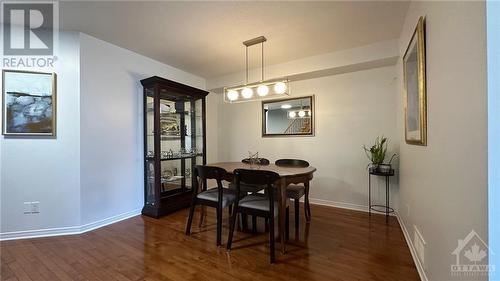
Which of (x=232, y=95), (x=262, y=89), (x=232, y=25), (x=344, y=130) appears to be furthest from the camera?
(x=344, y=130)

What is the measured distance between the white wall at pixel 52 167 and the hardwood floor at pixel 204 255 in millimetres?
262

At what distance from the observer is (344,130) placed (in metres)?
3.54

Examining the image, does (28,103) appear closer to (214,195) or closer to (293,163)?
(214,195)

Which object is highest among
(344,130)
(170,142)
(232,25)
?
(232,25)

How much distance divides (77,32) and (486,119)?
3.72 m

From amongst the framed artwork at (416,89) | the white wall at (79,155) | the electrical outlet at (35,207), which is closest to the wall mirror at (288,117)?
the framed artwork at (416,89)

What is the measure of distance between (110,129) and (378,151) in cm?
369

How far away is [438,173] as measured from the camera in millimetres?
1387

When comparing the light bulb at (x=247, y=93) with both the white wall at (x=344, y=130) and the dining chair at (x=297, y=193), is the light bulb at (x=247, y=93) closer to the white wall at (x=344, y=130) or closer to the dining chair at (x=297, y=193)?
the dining chair at (x=297, y=193)

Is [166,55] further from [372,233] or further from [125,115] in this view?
[372,233]

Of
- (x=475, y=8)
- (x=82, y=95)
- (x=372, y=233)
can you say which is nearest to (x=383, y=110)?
(x=372, y=233)

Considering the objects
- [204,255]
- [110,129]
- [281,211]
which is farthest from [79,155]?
[281,211]

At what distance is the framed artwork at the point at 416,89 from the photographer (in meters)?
1.65

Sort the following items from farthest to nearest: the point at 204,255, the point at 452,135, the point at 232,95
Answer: the point at 232,95 < the point at 204,255 < the point at 452,135
